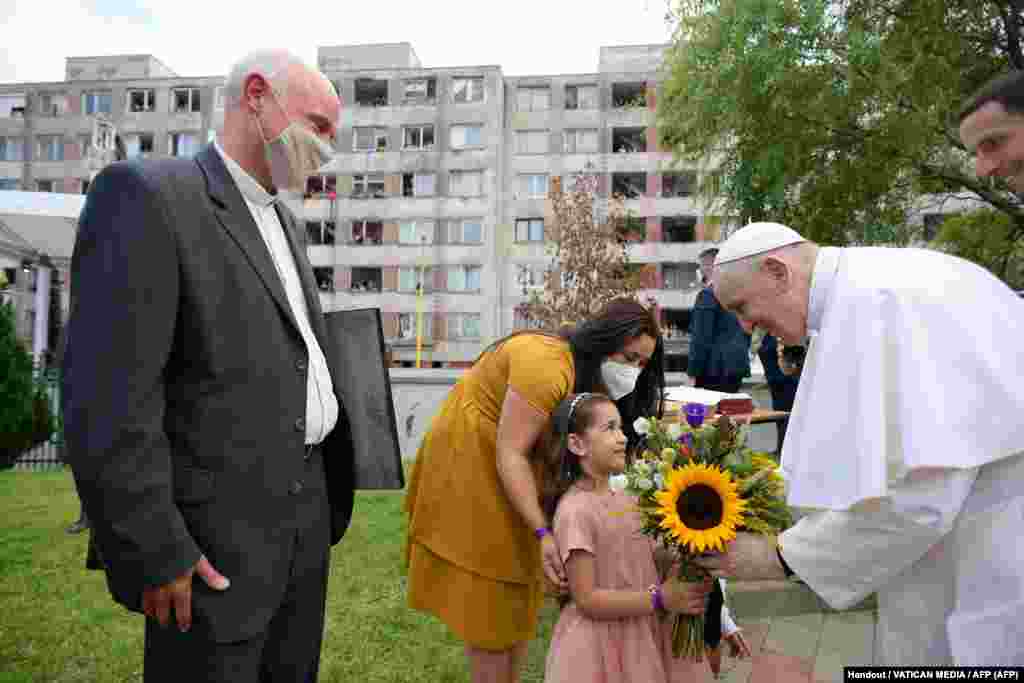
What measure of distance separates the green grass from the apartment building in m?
43.5

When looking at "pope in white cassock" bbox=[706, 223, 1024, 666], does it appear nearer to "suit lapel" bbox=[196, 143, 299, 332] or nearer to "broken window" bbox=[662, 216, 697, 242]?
"suit lapel" bbox=[196, 143, 299, 332]

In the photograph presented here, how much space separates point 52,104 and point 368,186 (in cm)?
2376

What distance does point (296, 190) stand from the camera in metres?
2.70

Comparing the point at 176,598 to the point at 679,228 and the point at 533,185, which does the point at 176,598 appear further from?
the point at 533,185

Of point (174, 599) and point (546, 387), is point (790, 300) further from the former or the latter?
point (174, 599)

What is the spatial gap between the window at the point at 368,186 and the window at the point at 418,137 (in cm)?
279

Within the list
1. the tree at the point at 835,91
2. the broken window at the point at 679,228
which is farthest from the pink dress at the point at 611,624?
the broken window at the point at 679,228

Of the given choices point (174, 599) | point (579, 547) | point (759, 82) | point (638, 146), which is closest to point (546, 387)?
point (579, 547)

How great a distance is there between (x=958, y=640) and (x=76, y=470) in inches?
86.9

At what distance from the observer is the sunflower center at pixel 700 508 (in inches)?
105

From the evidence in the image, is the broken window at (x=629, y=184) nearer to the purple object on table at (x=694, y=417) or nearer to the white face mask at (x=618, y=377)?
the white face mask at (x=618, y=377)

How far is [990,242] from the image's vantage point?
15242mm

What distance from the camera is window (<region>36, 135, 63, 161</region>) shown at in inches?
2228

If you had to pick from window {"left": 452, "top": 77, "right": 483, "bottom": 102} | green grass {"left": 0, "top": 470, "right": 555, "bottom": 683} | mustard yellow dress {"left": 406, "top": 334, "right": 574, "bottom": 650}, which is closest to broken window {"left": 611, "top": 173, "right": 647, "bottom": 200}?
window {"left": 452, "top": 77, "right": 483, "bottom": 102}
